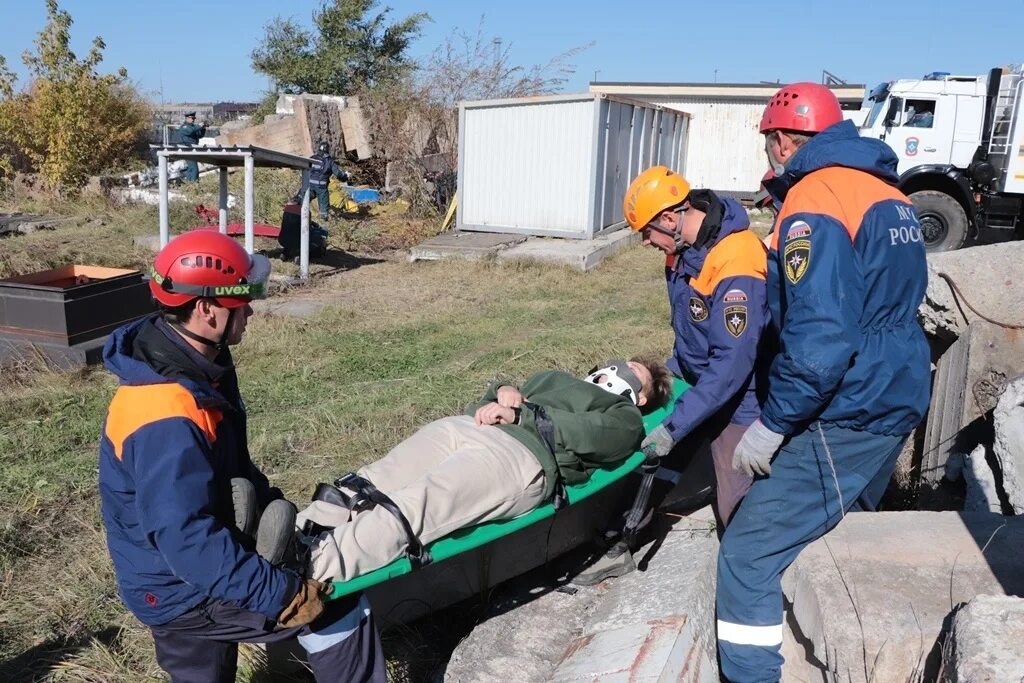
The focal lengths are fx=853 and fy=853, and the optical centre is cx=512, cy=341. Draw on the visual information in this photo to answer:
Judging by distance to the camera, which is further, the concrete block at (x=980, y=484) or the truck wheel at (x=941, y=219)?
the truck wheel at (x=941, y=219)

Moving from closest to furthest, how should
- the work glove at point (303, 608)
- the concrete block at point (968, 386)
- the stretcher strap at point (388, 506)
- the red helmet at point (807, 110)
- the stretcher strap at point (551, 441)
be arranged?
the work glove at point (303, 608)
the stretcher strap at point (388, 506)
the red helmet at point (807, 110)
the stretcher strap at point (551, 441)
the concrete block at point (968, 386)

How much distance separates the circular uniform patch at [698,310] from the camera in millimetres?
3382

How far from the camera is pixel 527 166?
15000 millimetres

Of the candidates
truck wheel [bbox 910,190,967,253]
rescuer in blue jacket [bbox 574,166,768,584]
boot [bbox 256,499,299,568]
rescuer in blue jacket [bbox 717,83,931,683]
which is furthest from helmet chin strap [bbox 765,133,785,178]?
truck wheel [bbox 910,190,967,253]

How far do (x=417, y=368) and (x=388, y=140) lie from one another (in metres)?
13.9

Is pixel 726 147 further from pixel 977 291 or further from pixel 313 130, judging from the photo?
pixel 977 291

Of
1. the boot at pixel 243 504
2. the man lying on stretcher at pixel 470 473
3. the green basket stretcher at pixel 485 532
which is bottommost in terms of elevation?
the green basket stretcher at pixel 485 532

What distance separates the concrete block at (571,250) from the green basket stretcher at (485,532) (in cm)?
890

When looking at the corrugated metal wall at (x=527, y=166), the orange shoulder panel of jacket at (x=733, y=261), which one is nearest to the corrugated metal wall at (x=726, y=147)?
the corrugated metal wall at (x=527, y=166)

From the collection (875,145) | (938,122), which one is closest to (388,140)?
(938,122)

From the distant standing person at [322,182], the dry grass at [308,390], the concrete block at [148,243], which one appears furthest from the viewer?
the distant standing person at [322,182]

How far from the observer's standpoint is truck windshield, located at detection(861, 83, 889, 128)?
14047 millimetres

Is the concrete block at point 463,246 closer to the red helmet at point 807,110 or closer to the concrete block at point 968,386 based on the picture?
the concrete block at point 968,386

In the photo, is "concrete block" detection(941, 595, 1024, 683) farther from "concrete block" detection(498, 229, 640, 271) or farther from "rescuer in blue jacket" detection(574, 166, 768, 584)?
"concrete block" detection(498, 229, 640, 271)
